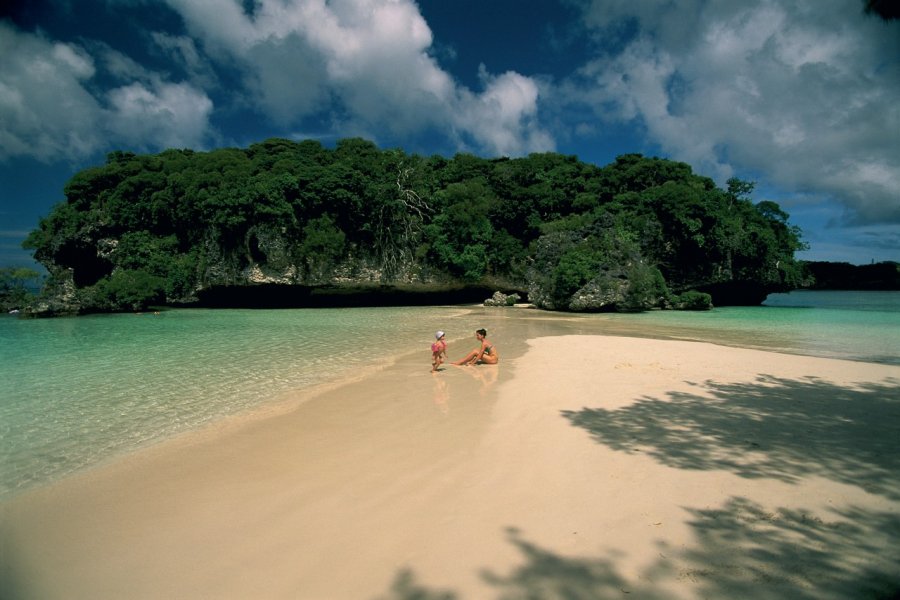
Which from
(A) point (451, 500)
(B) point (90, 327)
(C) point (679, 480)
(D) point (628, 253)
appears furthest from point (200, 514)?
(D) point (628, 253)

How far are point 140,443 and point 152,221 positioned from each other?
111 feet

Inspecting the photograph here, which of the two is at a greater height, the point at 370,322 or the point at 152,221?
the point at 152,221

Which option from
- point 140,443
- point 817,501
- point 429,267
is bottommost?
point 140,443

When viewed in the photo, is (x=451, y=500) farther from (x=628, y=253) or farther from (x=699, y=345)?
(x=628, y=253)

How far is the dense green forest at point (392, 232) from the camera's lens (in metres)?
29.9

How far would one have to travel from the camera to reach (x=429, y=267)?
34188mm

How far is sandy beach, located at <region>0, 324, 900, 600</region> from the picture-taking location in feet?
9.34

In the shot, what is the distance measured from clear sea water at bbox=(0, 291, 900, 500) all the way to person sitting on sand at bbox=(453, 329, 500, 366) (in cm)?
133

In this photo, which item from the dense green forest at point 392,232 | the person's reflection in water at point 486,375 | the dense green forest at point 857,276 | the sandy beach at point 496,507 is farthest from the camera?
the dense green forest at point 857,276

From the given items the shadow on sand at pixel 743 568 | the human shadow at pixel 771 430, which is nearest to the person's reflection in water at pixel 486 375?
the human shadow at pixel 771 430

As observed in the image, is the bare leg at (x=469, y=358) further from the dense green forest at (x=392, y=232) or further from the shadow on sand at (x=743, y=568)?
the dense green forest at (x=392, y=232)

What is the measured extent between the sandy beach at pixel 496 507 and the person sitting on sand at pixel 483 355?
3.49 metres

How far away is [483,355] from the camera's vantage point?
34.6 ft

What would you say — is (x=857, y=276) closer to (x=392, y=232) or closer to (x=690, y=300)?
(x=690, y=300)
